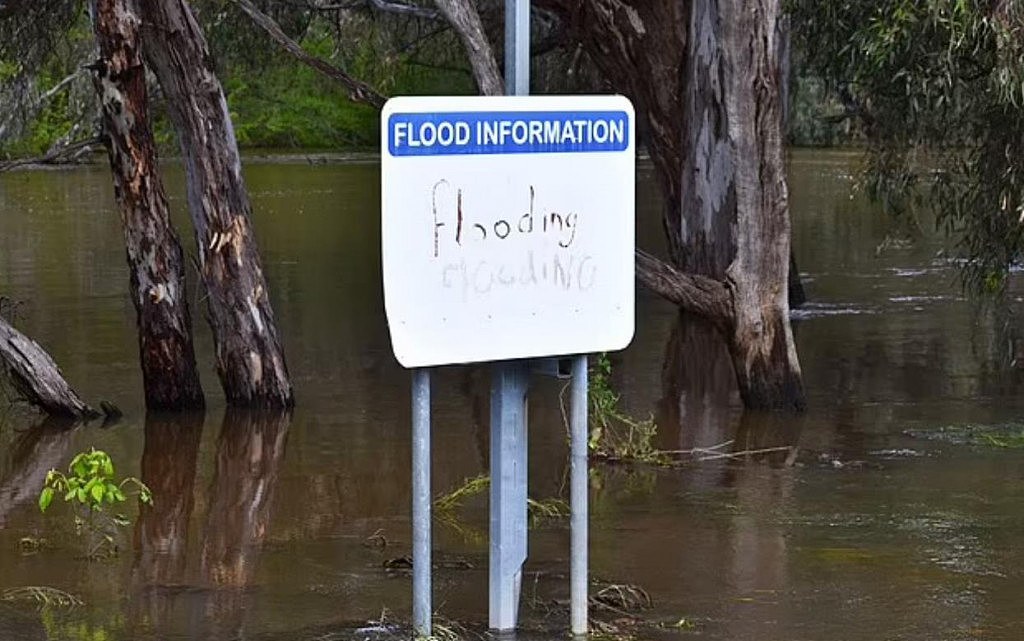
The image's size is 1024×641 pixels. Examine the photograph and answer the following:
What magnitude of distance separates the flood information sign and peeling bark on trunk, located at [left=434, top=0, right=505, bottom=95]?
635 centimetres

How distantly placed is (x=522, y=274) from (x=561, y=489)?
14.1ft

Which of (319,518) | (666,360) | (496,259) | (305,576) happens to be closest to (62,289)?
(666,360)

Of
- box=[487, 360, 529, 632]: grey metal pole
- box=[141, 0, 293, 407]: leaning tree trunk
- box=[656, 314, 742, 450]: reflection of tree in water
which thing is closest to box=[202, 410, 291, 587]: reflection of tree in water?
box=[141, 0, 293, 407]: leaning tree trunk

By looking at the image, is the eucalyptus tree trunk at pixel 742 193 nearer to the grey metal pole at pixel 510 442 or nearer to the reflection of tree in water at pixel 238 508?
the reflection of tree in water at pixel 238 508

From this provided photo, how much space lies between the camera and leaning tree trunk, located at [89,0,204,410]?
12742 mm

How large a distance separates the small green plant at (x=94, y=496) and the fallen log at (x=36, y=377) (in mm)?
2412

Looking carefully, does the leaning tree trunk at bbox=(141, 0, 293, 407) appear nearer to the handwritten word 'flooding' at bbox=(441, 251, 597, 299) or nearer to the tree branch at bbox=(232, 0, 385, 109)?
Result: the tree branch at bbox=(232, 0, 385, 109)

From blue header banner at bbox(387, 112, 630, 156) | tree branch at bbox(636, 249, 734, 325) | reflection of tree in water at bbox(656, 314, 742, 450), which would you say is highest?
blue header banner at bbox(387, 112, 630, 156)

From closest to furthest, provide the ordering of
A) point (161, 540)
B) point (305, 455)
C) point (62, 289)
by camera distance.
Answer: point (161, 540) < point (305, 455) < point (62, 289)

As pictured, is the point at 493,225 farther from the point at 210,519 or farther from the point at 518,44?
the point at 210,519

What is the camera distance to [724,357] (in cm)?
1711

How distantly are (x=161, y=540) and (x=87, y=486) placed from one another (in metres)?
1.44

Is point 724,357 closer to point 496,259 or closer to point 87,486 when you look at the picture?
point 87,486

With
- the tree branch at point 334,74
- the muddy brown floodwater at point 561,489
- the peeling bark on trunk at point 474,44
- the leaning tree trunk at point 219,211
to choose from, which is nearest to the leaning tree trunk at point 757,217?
the muddy brown floodwater at point 561,489
